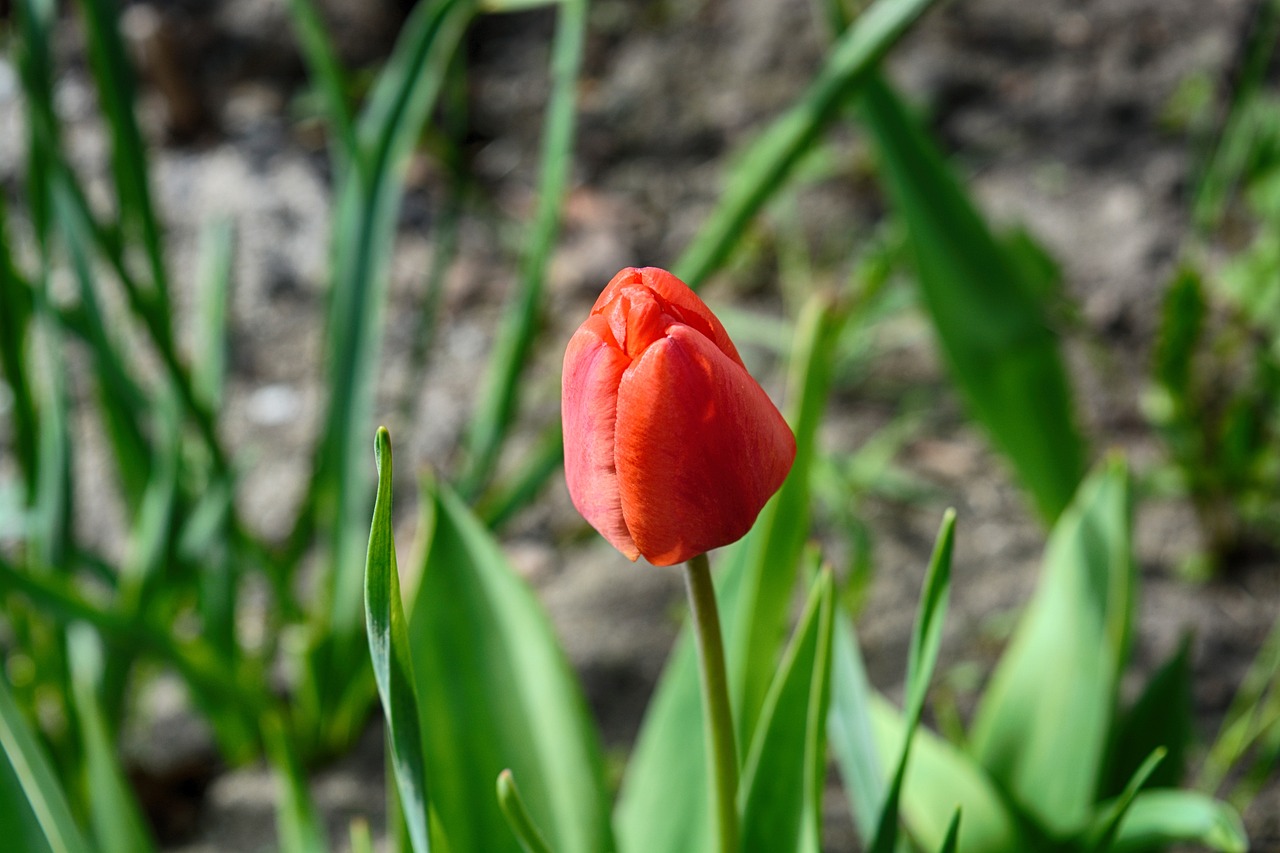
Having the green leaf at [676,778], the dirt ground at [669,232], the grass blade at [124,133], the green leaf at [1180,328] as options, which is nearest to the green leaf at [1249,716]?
the dirt ground at [669,232]

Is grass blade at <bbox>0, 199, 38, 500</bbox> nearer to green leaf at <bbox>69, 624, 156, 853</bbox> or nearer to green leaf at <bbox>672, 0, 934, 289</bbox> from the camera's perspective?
green leaf at <bbox>69, 624, 156, 853</bbox>

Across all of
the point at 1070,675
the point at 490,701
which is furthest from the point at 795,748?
the point at 1070,675

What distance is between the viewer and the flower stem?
0.41m

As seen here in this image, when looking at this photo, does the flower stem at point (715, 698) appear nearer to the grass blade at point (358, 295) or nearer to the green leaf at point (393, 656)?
the green leaf at point (393, 656)

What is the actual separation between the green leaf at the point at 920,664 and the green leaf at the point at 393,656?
8.0 inches

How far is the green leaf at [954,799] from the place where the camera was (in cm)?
71

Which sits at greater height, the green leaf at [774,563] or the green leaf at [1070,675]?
the green leaf at [774,563]

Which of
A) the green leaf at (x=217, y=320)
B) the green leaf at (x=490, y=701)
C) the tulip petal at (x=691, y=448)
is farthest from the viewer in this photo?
the green leaf at (x=217, y=320)

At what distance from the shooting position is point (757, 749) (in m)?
0.55

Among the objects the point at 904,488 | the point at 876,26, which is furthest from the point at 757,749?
the point at 904,488

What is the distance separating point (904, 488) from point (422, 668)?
2.84 ft

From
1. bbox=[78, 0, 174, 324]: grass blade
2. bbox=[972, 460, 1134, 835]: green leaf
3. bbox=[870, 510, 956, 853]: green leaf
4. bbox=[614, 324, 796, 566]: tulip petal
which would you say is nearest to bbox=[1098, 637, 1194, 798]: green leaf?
bbox=[972, 460, 1134, 835]: green leaf

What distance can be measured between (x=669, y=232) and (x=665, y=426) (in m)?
1.55

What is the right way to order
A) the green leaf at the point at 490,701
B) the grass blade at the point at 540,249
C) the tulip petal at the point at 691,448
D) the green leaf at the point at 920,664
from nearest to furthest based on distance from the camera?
1. the tulip petal at the point at 691,448
2. the green leaf at the point at 920,664
3. the green leaf at the point at 490,701
4. the grass blade at the point at 540,249
